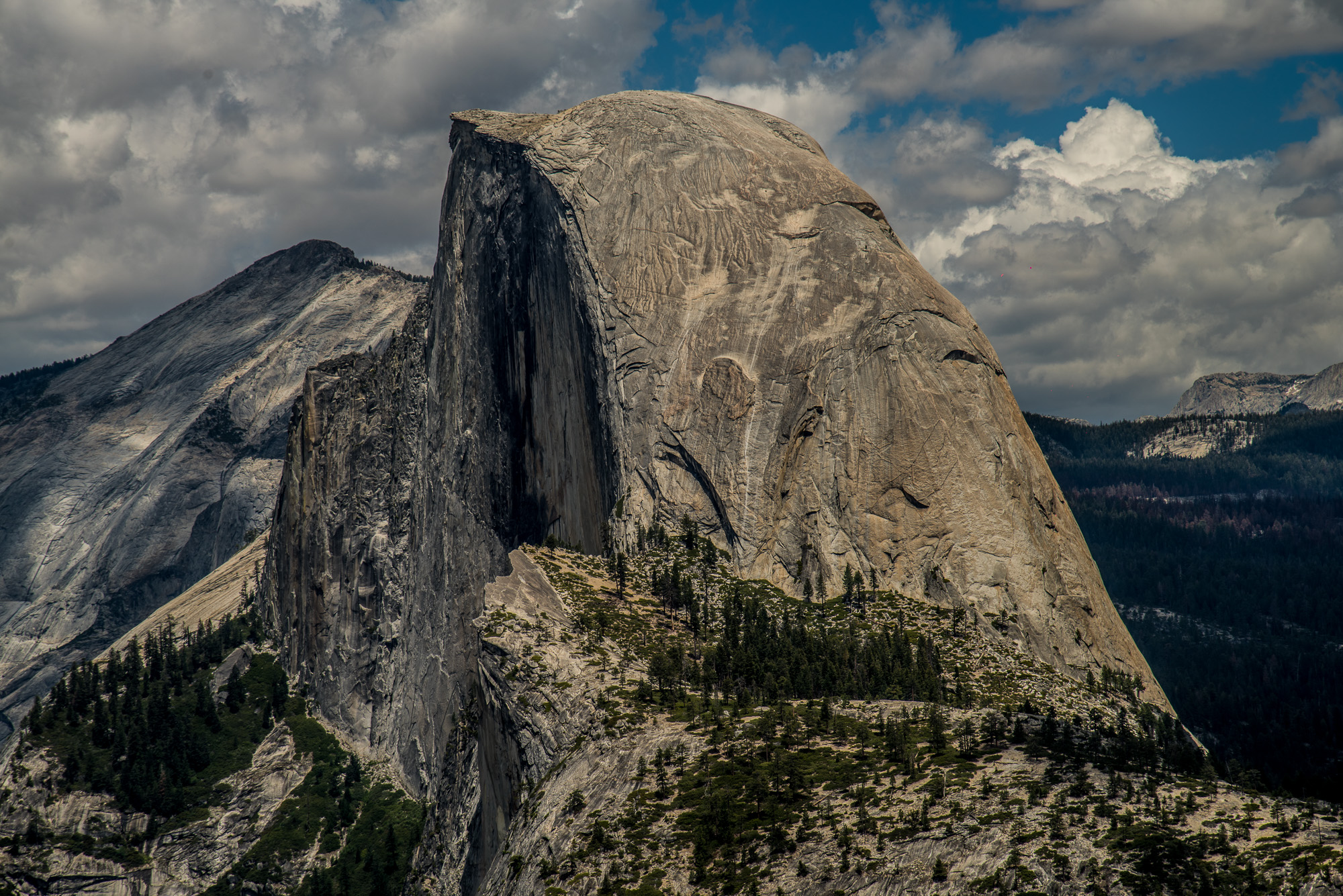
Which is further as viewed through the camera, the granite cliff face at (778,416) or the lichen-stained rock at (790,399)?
the lichen-stained rock at (790,399)

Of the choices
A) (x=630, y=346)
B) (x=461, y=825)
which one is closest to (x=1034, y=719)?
(x=461, y=825)

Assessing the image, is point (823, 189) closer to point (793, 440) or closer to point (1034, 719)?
point (793, 440)

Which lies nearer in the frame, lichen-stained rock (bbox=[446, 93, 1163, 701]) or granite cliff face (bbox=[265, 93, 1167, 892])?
granite cliff face (bbox=[265, 93, 1167, 892])

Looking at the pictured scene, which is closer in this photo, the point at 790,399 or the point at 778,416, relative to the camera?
the point at 778,416

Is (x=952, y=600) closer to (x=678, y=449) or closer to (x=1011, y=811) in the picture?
(x=678, y=449)

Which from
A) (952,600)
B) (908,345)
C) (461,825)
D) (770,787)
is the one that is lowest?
(461,825)

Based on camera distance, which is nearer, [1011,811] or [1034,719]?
[1011,811]

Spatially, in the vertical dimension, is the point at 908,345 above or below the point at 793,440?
above

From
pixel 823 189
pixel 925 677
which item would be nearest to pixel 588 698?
pixel 925 677

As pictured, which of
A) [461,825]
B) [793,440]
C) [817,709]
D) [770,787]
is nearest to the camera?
[770,787]

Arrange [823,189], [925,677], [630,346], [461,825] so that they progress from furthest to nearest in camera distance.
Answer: [823,189] → [630,346] → [461,825] → [925,677]

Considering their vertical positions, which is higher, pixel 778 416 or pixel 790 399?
pixel 790 399
